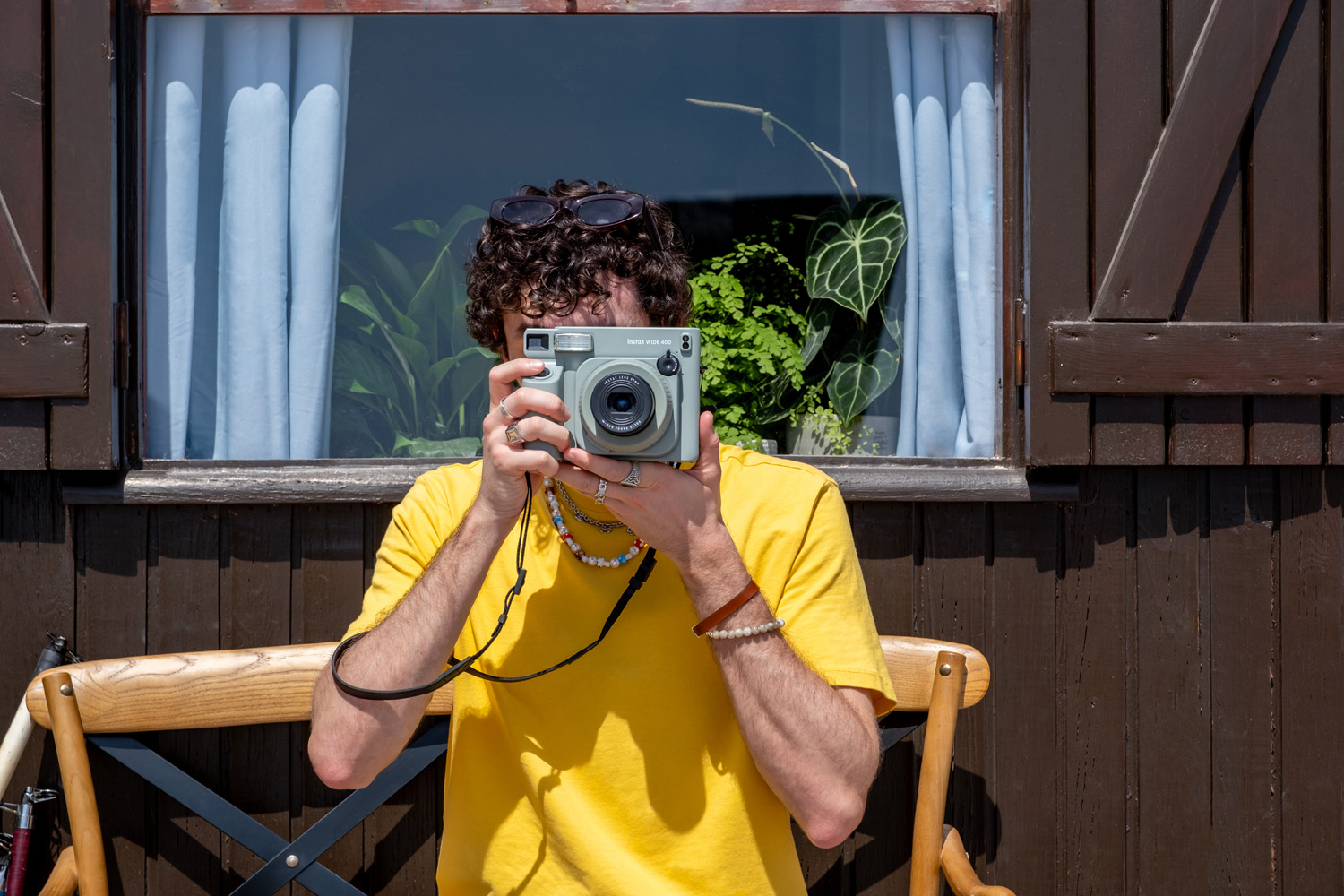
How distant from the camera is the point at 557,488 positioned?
133cm

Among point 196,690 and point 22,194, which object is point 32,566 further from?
point 22,194

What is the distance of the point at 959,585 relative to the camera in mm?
2084

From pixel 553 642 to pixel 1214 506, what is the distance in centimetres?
157

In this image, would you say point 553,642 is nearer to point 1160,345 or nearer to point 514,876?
point 514,876

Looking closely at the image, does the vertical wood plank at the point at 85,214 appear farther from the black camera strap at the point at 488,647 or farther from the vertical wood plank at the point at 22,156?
the black camera strap at the point at 488,647

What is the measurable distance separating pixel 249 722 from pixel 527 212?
1157 mm

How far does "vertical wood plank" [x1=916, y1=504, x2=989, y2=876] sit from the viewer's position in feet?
6.84

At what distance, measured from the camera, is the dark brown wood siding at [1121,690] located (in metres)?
2.08

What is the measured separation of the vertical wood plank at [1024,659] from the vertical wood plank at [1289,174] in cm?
66

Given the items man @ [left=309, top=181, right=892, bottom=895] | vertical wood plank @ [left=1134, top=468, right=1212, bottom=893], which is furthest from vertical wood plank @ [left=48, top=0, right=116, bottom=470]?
vertical wood plank @ [left=1134, top=468, right=1212, bottom=893]

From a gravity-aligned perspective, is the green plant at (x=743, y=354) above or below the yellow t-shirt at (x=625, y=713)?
above

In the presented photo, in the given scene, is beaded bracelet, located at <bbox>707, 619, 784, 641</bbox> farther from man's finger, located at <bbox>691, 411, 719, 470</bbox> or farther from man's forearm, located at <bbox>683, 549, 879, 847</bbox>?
man's finger, located at <bbox>691, 411, 719, 470</bbox>

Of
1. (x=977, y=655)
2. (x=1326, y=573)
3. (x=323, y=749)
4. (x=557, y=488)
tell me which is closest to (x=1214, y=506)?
(x=1326, y=573)

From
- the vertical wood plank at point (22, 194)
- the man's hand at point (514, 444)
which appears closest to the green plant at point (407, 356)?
the vertical wood plank at point (22, 194)
